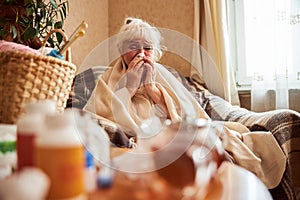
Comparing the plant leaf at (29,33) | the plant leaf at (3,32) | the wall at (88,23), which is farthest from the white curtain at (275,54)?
the plant leaf at (3,32)

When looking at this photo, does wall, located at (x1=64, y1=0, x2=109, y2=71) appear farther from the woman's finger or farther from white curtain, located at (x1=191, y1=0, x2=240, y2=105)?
the woman's finger

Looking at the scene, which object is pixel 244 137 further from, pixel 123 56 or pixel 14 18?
pixel 14 18

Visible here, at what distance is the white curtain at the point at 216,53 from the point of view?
219 cm

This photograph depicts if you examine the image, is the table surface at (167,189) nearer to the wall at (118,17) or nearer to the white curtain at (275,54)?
the white curtain at (275,54)

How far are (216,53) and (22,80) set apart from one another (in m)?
1.50

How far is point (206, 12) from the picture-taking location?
225 cm

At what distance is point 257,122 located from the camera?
5.17 ft

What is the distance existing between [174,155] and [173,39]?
196 cm

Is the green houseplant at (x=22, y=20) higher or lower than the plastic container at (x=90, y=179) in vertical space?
higher

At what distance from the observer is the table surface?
1.70 feet

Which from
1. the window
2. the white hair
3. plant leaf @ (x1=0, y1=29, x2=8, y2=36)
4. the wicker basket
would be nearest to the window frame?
the window

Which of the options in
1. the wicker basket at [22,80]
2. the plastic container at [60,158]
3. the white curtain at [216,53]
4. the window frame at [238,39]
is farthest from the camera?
the window frame at [238,39]

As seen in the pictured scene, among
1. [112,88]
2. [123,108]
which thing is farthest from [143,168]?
[112,88]

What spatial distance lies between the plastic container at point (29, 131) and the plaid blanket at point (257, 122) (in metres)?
0.56
